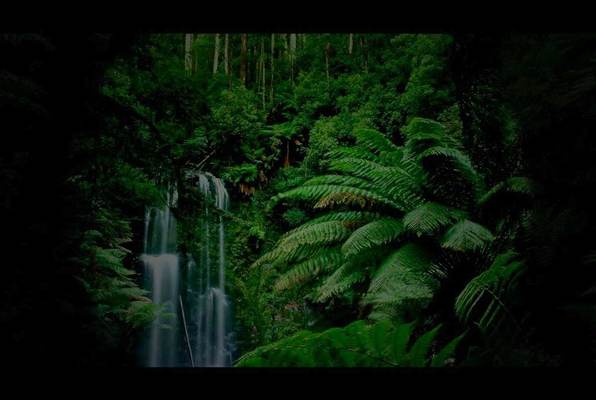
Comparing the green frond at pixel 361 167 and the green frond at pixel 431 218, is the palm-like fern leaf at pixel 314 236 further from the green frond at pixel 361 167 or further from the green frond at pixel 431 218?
the green frond at pixel 431 218

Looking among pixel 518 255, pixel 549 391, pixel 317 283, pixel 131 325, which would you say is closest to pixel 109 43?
pixel 549 391

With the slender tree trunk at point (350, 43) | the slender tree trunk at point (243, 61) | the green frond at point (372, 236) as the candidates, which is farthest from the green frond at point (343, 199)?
the slender tree trunk at point (243, 61)

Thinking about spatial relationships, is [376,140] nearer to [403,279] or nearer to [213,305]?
[403,279]

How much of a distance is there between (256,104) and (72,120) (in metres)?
5.57

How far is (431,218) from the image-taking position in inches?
123

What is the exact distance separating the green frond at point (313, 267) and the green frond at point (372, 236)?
0.60 metres

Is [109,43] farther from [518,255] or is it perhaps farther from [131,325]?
[518,255]

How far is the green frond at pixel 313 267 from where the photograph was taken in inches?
158

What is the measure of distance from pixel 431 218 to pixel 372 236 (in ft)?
1.74

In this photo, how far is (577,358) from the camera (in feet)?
5.88

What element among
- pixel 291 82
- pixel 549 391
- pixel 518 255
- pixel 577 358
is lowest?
pixel 577 358

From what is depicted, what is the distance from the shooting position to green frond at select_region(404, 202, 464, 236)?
3080 millimetres

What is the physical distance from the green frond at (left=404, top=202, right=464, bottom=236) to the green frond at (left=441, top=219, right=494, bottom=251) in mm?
181

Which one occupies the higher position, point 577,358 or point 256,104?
point 256,104
